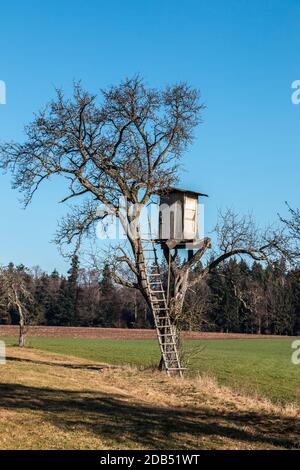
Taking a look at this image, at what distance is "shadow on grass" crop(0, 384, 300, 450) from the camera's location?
9109mm

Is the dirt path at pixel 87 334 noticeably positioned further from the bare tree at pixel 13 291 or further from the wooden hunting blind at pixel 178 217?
the wooden hunting blind at pixel 178 217

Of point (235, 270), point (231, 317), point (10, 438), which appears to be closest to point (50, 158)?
point (235, 270)

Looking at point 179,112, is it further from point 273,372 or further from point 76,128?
point 273,372

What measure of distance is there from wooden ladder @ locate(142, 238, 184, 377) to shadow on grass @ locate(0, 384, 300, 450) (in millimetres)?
6392

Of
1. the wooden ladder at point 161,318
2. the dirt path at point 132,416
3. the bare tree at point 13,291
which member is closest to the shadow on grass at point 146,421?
the dirt path at point 132,416

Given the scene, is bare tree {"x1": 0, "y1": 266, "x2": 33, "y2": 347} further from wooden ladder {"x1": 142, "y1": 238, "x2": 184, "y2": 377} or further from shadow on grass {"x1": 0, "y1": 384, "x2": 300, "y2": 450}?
shadow on grass {"x1": 0, "y1": 384, "x2": 300, "y2": 450}

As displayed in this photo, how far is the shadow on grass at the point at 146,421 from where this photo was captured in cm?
911

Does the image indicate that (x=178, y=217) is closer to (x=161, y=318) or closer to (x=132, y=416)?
(x=161, y=318)

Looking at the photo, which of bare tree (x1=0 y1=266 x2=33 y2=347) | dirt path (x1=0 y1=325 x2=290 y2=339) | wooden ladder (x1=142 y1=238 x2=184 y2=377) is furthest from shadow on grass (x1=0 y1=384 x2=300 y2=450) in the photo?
dirt path (x1=0 y1=325 x2=290 y2=339)

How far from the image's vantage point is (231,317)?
89188 millimetres

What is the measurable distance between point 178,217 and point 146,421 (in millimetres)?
11813

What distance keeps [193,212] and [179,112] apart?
3936 mm

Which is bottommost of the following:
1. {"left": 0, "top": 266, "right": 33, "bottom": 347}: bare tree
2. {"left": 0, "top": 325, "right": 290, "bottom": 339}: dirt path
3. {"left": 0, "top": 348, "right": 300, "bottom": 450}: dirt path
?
{"left": 0, "top": 325, "right": 290, "bottom": 339}: dirt path

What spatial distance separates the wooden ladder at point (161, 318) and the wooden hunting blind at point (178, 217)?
0.77 meters
